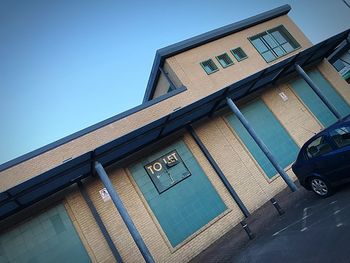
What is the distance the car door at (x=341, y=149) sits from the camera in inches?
286

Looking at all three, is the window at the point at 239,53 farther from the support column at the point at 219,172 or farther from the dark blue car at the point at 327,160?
the dark blue car at the point at 327,160

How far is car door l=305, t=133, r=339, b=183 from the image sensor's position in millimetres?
7749

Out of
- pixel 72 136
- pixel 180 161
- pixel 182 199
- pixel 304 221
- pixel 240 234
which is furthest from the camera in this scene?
pixel 180 161

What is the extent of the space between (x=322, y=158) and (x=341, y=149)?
28.8 inches

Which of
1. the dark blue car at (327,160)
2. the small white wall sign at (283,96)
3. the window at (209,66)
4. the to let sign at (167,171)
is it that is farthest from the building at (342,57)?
the to let sign at (167,171)

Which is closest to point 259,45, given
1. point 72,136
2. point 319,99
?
point 319,99

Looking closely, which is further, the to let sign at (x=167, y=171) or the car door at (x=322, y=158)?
the to let sign at (x=167, y=171)

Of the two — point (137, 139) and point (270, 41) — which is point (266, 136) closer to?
point (270, 41)

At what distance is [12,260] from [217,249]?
7.27m

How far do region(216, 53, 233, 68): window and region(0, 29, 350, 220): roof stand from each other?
231 centimetres

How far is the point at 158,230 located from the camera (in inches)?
443

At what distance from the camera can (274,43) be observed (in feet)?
58.4

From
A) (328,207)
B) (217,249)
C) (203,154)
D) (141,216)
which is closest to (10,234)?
(141,216)

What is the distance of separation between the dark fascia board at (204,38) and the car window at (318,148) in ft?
29.6
